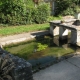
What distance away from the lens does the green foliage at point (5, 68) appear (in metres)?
4.33

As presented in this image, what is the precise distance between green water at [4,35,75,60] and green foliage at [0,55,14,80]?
4.26 m

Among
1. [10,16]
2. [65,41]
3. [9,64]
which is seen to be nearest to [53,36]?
[65,41]

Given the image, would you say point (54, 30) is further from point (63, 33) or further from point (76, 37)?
point (76, 37)

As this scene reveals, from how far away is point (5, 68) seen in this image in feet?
14.5

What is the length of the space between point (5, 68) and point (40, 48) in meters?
5.86

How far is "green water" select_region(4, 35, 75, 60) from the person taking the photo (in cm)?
929

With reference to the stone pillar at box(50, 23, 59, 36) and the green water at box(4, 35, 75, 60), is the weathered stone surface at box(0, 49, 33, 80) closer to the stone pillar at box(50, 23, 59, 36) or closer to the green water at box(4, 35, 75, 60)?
the green water at box(4, 35, 75, 60)

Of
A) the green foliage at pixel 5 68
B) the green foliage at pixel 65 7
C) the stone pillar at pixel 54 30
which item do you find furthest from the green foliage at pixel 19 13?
the green foliage at pixel 5 68

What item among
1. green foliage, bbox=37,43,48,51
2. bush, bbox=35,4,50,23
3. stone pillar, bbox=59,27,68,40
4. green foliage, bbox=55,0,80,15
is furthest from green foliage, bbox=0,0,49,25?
green foliage, bbox=37,43,48,51

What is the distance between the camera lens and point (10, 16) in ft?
49.5

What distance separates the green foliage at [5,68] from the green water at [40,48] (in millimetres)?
4259

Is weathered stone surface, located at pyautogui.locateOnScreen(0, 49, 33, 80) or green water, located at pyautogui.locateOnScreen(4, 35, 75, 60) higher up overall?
weathered stone surface, located at pyautogui.locateOnScreen(0, 49, 33, 80)

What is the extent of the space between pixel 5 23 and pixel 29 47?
5.76 metres

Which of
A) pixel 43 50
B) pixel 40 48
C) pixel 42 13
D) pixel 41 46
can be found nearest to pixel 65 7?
pixel 42 13
